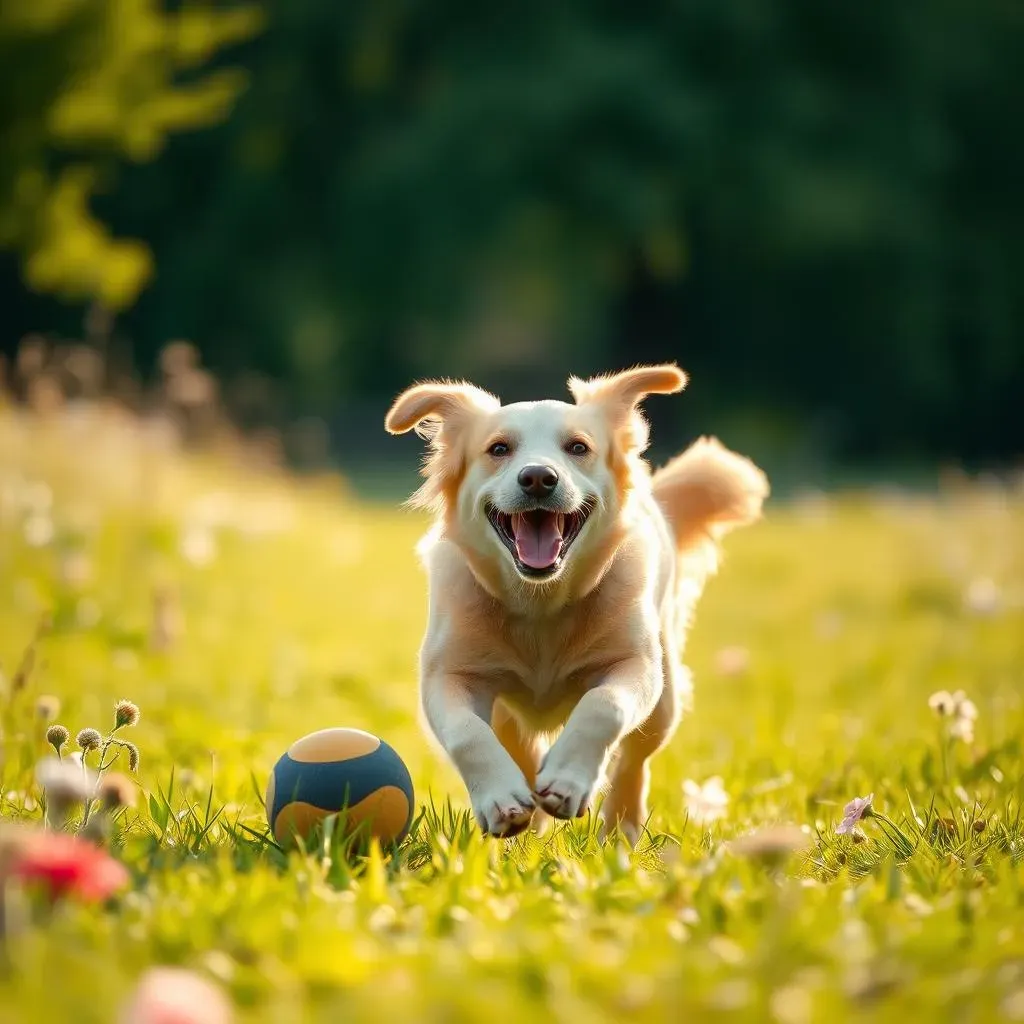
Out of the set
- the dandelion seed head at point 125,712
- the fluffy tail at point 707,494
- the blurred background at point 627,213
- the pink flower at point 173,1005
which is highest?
the blurred background at point 627,213

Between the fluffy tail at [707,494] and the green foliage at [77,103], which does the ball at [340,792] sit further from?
the green foliage at [77,103]

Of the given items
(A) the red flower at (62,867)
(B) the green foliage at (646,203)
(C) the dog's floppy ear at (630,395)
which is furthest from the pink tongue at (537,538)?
(B) the green foliage at (646,203)

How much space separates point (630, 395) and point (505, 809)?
1428 mm

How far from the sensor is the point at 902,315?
2450 centimetres

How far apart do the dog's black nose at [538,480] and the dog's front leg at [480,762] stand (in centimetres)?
56

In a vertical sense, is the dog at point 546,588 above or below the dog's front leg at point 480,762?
above

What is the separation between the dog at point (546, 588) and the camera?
340 centimetres

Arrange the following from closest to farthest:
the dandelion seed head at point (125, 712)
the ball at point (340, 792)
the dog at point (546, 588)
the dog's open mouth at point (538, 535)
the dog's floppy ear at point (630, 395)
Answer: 1. the dandelion seed head at point (125, 712)
2. the ball at point (340, 792)
3. the dog at point (546, 588)
4. the dog's open mouth at point (538, 535)
5. the dog's floppy ear at point (630, 395)

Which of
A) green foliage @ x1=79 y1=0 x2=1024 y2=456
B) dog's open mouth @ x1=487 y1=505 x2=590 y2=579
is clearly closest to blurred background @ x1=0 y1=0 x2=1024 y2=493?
green foliage @ x1=79 y1=0 x2=1024 y2=456

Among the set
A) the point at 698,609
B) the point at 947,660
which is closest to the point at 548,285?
the point at 698,609

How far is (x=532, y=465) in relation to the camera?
3.48 meters

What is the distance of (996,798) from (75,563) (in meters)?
4.48

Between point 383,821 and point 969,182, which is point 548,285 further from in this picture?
point 383,821

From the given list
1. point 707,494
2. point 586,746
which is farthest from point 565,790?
point 707,494
